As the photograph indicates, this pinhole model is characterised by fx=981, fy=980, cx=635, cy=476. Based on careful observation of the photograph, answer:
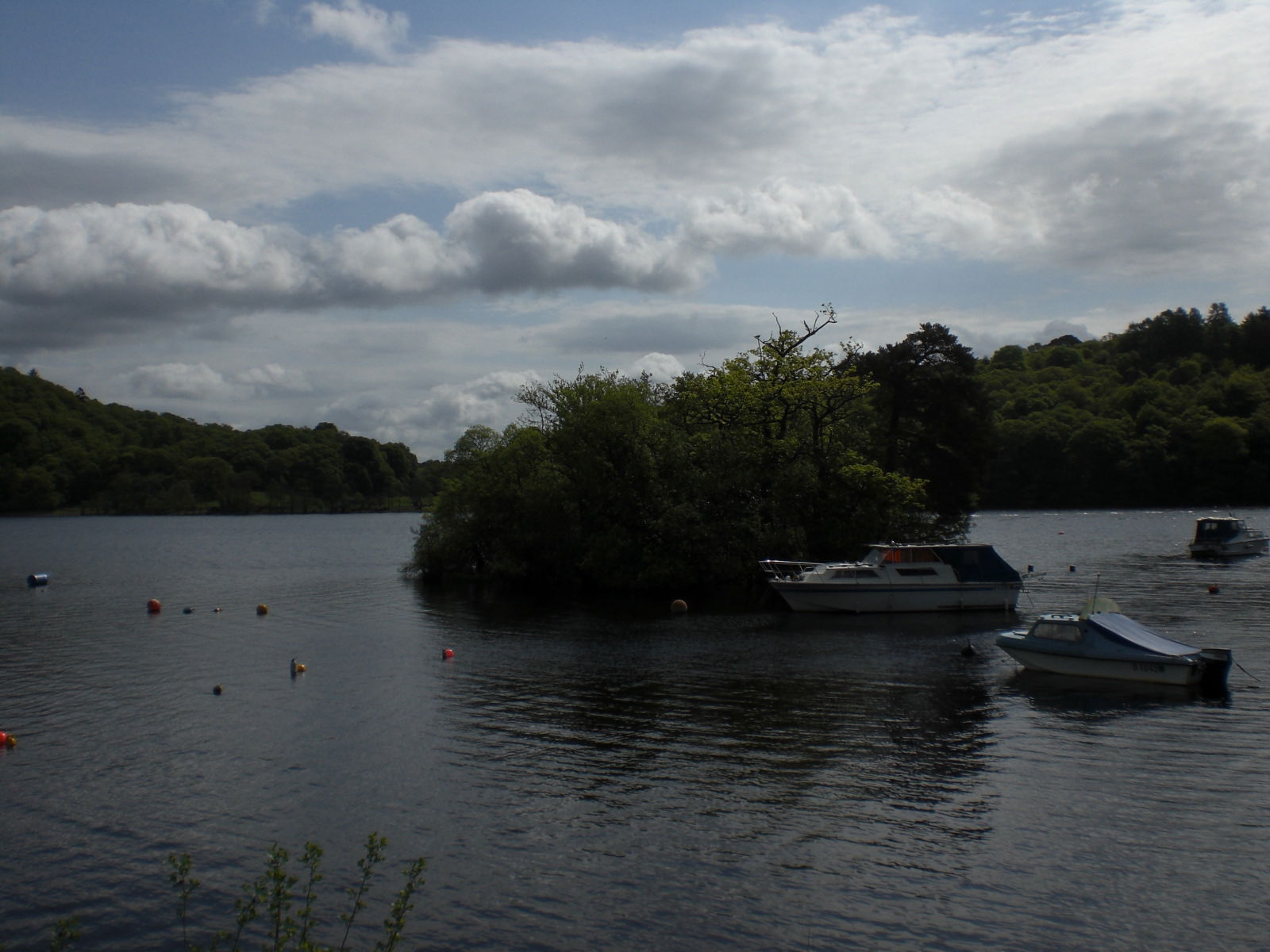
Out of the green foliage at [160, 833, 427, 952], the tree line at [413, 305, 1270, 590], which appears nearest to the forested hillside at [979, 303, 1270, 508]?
the tree line at [413, 305, 1270, 590]

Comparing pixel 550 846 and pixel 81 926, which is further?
pixel 550 846

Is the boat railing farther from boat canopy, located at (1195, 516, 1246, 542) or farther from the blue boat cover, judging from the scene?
boat canopy, located at (1195, 516, 1246, 542)

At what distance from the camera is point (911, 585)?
143ft

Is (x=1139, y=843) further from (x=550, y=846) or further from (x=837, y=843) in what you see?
(x=550, y=846)

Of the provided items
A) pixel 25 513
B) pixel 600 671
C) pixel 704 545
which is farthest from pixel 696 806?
pixel 25 513

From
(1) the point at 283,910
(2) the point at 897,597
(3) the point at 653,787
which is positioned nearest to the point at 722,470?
(2) the point at 897,597

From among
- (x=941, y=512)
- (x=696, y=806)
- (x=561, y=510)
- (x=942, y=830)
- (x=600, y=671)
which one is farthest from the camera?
(x=941, y=512)

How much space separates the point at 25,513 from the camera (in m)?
192

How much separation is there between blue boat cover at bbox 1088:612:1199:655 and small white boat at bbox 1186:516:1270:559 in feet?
158

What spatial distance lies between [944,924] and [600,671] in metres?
18.6

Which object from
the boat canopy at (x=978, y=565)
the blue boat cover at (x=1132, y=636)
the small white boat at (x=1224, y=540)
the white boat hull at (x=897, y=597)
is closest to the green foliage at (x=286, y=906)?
the blue boat cover at (x=1132, y=636)

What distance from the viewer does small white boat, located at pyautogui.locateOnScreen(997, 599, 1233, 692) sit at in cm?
2647

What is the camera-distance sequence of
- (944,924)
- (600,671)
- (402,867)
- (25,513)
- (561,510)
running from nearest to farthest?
1. (944,924)
2. (402,867)
3. (600,671)
4. (561,510)
5. (25,513)

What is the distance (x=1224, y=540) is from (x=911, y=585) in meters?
40.6
